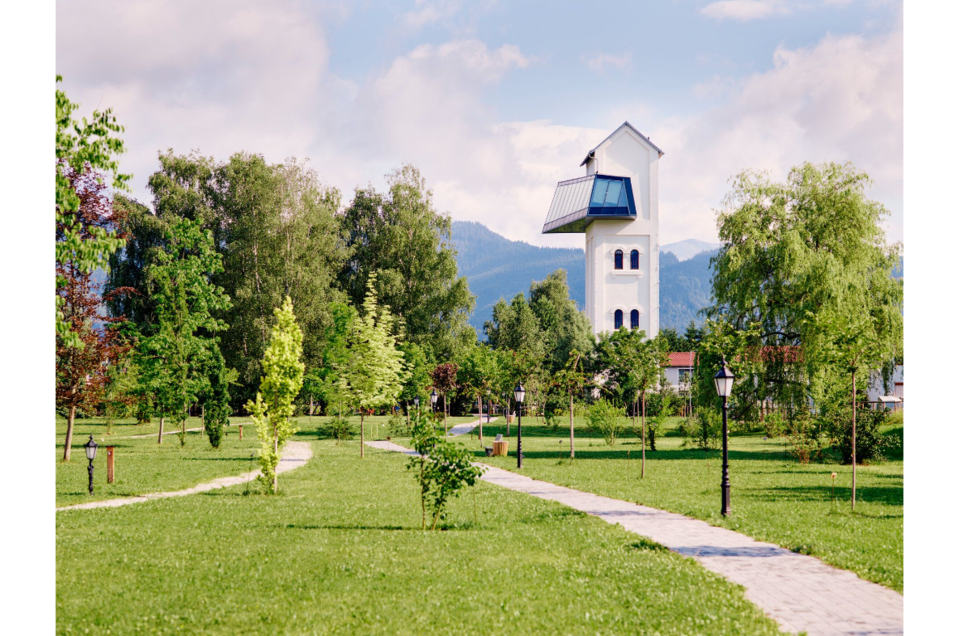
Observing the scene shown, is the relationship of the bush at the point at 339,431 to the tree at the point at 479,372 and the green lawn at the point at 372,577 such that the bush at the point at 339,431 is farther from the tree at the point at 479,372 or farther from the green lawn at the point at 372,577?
the green lawn at the point at 372,577

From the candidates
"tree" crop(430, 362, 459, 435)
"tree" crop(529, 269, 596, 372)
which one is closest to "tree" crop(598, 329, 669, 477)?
"tree" crop(430, 362, 459, 435)

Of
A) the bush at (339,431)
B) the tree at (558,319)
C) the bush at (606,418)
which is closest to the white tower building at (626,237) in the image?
the tree at (558,319)

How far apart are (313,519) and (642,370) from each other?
1255cm

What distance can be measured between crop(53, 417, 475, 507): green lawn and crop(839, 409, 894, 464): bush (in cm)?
1966

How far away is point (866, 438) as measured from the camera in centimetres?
2152

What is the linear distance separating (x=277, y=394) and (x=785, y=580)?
11892mm

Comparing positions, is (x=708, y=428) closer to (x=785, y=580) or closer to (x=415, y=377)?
(x=415, y=377)

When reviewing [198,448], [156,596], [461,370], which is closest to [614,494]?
[156,596]

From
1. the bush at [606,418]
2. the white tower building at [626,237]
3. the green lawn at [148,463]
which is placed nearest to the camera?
the green lawn at [148,463]

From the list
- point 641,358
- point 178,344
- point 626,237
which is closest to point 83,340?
point 178,344

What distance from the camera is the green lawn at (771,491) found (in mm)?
9719

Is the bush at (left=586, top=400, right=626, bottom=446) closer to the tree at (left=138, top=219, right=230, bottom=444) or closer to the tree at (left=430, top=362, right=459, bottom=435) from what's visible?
the tree at (left=430, top=362, right=459, bottom=435)

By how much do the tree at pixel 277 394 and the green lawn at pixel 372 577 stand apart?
2.40 meters
